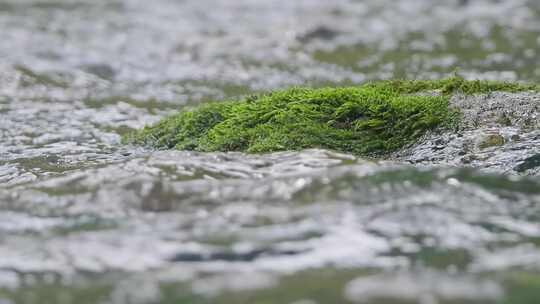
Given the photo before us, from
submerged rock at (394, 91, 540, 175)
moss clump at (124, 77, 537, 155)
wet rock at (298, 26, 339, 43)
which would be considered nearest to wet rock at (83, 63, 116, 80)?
wet rock at (298, 26, 339, 43)

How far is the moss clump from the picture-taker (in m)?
5.27

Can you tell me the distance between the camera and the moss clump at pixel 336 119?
5270mm

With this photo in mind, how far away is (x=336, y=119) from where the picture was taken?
5.54 metres

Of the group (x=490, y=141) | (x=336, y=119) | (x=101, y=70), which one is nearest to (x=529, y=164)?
(x=490, y=141)

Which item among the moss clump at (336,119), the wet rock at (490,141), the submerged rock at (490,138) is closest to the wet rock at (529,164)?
the submerged rock at (490,138)

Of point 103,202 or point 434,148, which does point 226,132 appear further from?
point 103,202

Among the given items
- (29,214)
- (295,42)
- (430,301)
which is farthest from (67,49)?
(430,301)

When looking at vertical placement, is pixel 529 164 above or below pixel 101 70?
below

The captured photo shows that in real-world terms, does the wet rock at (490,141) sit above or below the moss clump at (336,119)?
below

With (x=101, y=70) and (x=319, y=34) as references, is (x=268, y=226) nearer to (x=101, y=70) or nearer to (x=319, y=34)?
(x=101, y=70)

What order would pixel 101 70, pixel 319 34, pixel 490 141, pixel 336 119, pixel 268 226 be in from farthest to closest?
pixel 319 34 → pixel 101 70 → pixel 336 119 → pixel 490 141 → pixel 268 226

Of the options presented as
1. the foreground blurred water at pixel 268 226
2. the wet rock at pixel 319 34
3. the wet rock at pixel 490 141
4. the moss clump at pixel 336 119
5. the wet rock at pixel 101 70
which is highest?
the wet rock at pixel 319 34

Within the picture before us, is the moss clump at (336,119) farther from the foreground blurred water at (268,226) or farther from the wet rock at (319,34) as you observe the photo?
the wet rock at (319,34)

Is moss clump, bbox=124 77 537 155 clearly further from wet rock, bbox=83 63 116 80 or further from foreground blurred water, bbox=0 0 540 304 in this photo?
wet rock, bbox=83 63 116 80
